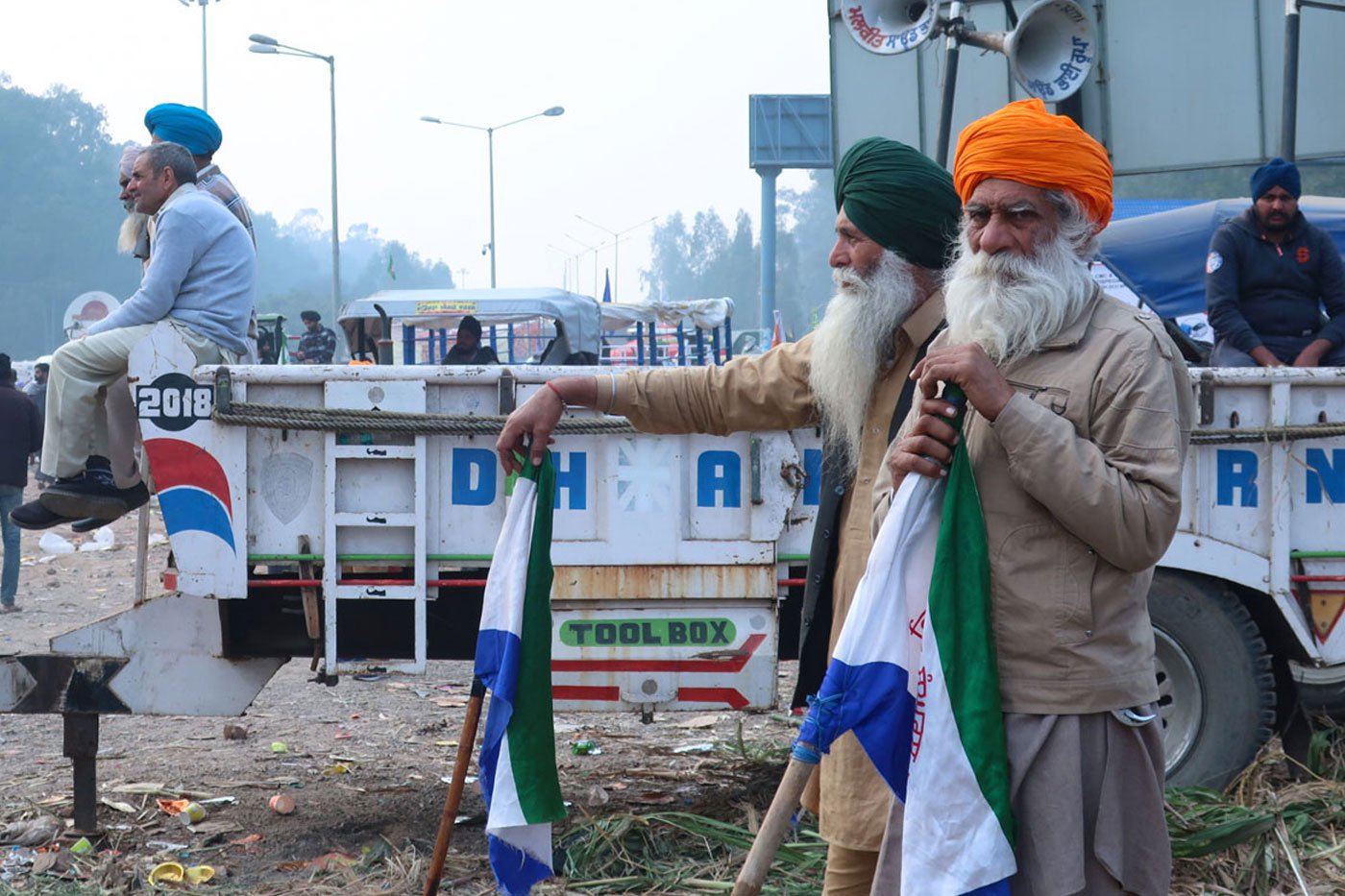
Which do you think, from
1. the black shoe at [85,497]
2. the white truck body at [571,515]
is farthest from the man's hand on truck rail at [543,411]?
the black shoe at [85,497]

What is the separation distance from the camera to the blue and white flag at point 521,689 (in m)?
3.30

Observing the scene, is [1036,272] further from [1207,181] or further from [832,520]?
[1207,181]

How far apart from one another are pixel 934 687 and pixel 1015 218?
779 mm

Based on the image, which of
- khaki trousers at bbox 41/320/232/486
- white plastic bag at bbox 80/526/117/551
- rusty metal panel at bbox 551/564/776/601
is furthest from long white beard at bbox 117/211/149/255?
white plastic bag at bbox 80/526/117/551

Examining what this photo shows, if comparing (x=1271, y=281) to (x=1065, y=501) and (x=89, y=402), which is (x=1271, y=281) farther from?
(x=89, y=402)

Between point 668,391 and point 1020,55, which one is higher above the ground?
point 1020,55

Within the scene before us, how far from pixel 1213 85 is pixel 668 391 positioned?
12550mm

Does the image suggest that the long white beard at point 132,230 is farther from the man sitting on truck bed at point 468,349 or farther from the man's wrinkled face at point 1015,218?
the man sitting on truck bed at point 468,349

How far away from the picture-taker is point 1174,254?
26.9 ft

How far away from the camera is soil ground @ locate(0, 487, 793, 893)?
4.82m

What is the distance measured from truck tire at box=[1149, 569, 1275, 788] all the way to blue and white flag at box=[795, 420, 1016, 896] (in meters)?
2.75

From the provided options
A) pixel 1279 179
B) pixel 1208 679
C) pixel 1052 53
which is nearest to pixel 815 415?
pixel 1208 679

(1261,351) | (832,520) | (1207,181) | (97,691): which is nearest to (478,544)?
(97,691)

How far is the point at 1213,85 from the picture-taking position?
551 inches
